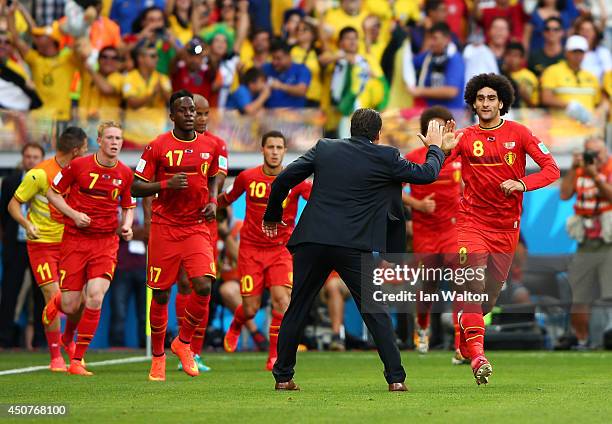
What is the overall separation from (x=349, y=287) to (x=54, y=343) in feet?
18.5

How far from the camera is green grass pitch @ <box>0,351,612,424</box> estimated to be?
881 cm

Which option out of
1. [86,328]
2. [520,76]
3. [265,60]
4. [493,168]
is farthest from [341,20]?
Answer: [493,168]

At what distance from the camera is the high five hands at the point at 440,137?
10.8 meters

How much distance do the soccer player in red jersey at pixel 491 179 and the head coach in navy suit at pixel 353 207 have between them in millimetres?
1456

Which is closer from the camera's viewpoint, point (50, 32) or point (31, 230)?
point (31, 230)

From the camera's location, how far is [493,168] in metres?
12.0

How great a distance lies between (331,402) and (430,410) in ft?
3.31

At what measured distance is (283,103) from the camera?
823 inches

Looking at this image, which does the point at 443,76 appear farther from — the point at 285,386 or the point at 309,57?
the point at 285,386

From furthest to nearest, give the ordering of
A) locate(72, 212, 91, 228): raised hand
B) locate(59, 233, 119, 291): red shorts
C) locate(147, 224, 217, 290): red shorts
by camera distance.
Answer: locate(59, 233, 119, 291): red shorts
locate(72, 212, 91, 228): raised hand
locate(147, 224, 217, 290): red shorts

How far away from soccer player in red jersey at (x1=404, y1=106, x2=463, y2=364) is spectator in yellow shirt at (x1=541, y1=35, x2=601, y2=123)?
4.51m

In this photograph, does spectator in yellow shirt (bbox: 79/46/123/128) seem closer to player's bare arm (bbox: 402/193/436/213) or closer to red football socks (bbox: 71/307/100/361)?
player's bare arm (bbox: 402/193/436/213)

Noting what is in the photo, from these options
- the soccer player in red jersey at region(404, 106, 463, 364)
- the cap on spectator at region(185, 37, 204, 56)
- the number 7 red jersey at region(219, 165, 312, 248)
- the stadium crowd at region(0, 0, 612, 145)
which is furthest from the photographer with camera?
the cap on spectator at region(185, 37, 204, 56)

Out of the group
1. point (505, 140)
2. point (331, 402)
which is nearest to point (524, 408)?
point (331, 402)
